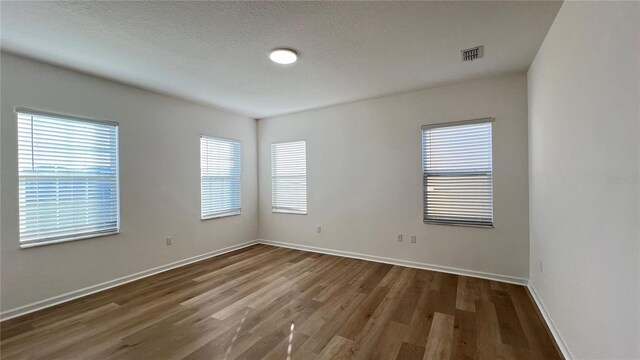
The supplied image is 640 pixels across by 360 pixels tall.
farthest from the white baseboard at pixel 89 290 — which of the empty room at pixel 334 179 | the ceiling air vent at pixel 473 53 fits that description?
the ceiling air vent at pixel 473 53

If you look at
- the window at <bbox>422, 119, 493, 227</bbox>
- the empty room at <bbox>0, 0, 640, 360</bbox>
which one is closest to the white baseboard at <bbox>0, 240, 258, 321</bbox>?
the empty room at <bbox>0, 0, 640, 360</bbox>

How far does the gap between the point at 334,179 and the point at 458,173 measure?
197 centimetres

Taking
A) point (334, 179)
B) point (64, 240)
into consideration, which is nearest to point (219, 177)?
point (334, 179)

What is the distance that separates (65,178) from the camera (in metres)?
2.97

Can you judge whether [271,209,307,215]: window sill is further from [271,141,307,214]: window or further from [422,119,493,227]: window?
[422,119,493,227]: window

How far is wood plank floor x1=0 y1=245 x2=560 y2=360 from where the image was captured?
2066mm

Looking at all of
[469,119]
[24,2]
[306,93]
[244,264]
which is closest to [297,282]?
[244,264]

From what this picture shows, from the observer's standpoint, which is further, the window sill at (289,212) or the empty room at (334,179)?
the window sill at (289,212)

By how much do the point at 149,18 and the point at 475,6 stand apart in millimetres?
2540

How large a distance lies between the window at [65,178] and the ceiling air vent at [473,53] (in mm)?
4231

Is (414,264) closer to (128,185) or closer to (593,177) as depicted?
(593,177)

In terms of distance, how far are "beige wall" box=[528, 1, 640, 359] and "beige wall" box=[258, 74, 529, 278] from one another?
0.85 m

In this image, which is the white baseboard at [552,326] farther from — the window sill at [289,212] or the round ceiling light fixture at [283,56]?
the window sill at [289,212]

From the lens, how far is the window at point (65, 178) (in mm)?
2715
